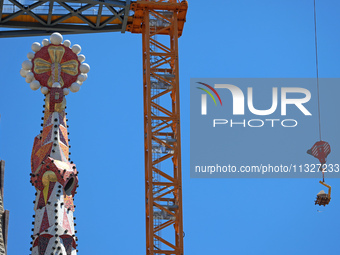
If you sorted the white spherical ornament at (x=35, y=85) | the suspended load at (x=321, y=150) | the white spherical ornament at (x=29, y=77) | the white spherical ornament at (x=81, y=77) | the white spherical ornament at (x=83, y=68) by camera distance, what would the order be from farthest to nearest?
1. the suspended load at (x=321, y=150)
2. the white spherical ornament at (x=83, y=68)
3. the white spherical ornament at (x=81, y=77)
4. the white spherical ornament at (x=29, y=77)
5. the white spherical ornament at (x=35, y=85)

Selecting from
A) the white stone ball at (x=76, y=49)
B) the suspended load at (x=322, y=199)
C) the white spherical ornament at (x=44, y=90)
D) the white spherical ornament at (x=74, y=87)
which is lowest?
the suspended load at (x=322, y=199)

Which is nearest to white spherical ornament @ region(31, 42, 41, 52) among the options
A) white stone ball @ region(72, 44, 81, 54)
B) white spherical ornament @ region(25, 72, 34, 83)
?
white spherical ornament @ region(25, 72, 34, 83)

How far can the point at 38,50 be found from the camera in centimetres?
4741

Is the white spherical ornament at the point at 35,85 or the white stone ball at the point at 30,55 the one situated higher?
the white stone ball at the point at 30,55

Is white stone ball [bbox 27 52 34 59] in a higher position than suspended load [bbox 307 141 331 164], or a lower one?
higher

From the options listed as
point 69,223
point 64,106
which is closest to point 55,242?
point 69,223

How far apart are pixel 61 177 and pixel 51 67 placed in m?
4.91

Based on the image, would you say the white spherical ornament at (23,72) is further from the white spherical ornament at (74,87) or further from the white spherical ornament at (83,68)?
the white spherical ornament at (83,68)

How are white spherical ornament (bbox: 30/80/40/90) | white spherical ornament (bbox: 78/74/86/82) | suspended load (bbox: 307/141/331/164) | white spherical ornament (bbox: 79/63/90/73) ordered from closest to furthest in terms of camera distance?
1. white spherical ornament (bbox: 30/80/40/90)
2. white spherical ornament (bbox: 78/74/86/82)
3. white spherical ornament (bbox: 79/63/90/73)
4. suspended load (bbox: 307/141/331/164)

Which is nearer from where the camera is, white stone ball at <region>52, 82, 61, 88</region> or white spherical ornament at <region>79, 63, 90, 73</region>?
white stone ball at <region>52, 82, 61, 88</region>

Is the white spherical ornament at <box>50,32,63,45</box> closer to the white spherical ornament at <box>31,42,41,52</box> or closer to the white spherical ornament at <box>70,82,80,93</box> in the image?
the white spherical ornament at <box>31,42,41,52</box>

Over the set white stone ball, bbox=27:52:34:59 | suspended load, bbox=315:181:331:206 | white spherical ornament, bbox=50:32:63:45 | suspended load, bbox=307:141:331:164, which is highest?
white spherical ornament, bbox=50:32:63:45

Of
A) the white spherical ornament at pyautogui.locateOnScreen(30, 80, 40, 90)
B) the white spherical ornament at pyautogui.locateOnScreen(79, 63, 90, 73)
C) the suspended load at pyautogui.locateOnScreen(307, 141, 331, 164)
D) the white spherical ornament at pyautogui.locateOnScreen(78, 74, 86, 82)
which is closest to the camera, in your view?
the white spherical ornament at pyautogui.locateOnScreen(30, 80, 40, 90)

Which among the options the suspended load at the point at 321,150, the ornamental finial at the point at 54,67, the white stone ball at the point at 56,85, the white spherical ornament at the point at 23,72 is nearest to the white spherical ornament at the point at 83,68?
the ornamental finial at the point at 54,67
